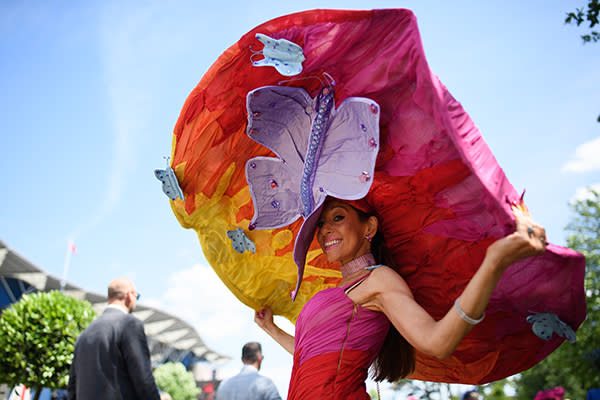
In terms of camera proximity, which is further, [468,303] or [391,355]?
[391,355]

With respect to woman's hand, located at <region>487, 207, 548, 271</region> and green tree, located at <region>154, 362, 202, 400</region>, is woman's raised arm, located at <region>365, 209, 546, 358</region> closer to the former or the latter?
woman's hand, located at <region>487, 207, 548, 271</region>

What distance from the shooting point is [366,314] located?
7.98 feet

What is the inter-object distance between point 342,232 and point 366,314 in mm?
513

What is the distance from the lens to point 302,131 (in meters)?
2.79

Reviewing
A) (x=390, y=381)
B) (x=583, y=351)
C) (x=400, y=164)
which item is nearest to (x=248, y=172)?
(x=400, y=164)

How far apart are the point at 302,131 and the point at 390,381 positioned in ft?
5.33

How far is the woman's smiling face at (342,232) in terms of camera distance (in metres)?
2.71

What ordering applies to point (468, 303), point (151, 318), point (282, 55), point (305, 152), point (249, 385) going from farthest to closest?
point (151, 318)
point (249, 385)
point (305, 152)
point (282, 55)
point (468, 303)

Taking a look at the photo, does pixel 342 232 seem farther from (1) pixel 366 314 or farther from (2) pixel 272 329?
(2) pixel 272 329

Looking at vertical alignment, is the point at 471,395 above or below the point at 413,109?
below

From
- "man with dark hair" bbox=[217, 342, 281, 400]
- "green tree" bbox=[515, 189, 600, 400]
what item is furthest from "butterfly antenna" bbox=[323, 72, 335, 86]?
"green tree" bbox=[515, 189, 600, 400]

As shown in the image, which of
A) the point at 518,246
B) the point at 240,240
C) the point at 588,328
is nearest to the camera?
the point at 518,246

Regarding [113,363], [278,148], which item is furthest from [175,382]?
[278,148]

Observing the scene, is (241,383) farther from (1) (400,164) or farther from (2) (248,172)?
(1) (400,164)
